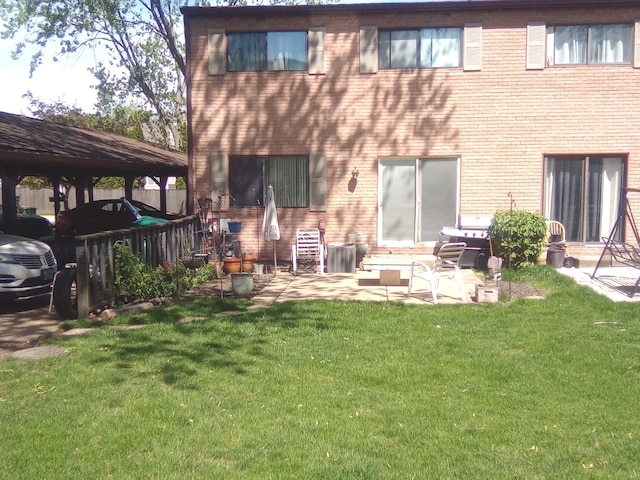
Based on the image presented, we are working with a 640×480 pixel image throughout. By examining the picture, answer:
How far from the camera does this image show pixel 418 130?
13203 mm

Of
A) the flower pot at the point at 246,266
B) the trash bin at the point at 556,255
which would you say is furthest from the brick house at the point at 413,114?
the flower pot at the point at 246,266

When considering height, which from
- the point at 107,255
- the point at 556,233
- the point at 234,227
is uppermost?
the point at 234,227

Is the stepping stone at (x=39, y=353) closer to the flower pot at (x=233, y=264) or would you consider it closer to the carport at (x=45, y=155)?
the carport at (x=45, y=155)

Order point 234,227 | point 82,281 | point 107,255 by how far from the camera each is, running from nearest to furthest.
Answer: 1. point 82,281
2. point 107,255
3. point 234,227

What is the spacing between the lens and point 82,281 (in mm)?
7988

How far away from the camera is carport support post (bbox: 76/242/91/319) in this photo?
26.0ft

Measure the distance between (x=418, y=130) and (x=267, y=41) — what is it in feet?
12.7

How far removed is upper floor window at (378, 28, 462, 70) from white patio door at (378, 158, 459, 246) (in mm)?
2092

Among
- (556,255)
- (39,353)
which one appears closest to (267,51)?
(556,255)

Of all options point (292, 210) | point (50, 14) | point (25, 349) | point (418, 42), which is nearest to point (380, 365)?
point (25, 349)

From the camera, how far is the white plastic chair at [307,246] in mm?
12859

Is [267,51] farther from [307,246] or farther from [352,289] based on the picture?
[352,289]

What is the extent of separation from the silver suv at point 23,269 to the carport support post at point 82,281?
1.49m

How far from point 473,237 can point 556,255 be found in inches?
65.1
